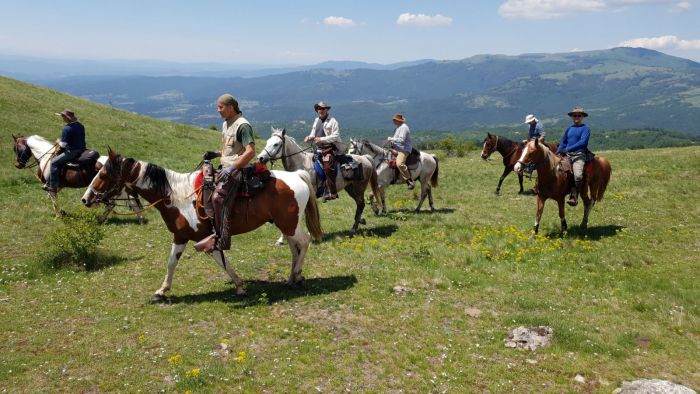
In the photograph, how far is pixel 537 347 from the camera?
866 cm

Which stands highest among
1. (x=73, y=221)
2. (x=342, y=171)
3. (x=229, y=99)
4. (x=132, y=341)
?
(x=229, y=99)

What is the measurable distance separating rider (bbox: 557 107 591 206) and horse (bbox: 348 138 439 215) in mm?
6152

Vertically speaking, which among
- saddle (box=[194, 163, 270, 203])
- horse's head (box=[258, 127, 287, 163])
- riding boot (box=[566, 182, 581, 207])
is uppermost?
horse's head (box=[258, 127, 287, 163])

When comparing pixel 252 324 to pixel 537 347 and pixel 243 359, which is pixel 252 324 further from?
pixel 537 347

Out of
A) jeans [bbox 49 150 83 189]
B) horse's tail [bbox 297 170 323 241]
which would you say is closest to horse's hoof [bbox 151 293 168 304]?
horse's tail [bbox 297 170 323 241]

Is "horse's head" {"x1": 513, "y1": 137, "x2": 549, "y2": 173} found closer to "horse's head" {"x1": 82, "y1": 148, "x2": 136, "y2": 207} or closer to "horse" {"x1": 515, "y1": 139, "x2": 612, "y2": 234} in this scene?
"horse" {"x1": 515, "y1": 139, "x2": 612, "y2": 234}

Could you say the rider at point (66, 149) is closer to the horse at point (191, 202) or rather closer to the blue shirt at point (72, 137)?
the blue shirt at point (72, 137)

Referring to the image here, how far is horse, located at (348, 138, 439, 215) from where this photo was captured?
18.5 metres

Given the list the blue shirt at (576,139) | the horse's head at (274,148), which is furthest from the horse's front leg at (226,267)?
the blue shirt at (576,139)

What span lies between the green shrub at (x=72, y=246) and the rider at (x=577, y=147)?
15732mm

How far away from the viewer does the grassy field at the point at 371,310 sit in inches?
305

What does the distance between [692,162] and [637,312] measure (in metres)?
24.6

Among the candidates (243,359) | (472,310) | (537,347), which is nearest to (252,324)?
(243,359)

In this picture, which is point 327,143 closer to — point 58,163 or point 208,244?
point 208,244
